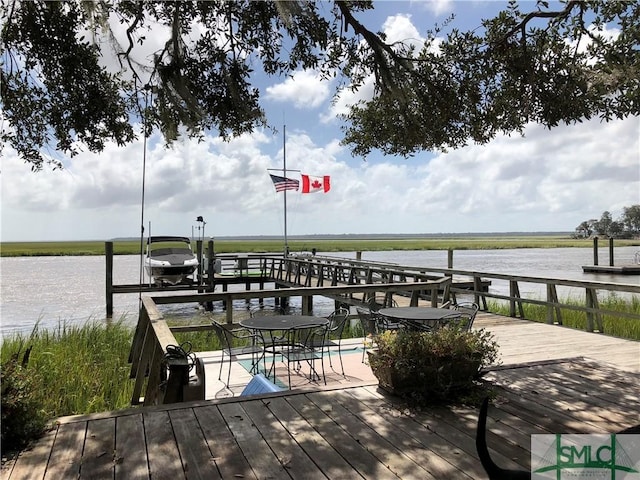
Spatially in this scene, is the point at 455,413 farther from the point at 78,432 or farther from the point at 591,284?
the point at 591,284

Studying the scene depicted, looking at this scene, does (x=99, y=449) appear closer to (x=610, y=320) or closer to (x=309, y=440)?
(x=309, y=440)

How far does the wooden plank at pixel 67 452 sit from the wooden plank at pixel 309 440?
110cm

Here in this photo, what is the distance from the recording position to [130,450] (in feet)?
8.56

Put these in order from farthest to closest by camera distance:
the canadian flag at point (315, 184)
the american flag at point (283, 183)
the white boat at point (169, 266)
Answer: the canadian flag at point (315, 184)
the american flag at point (283, 183)
the white boat at point (169, 266)

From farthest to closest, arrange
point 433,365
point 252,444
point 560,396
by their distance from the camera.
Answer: point 560,396, point 433,365, point 252,444

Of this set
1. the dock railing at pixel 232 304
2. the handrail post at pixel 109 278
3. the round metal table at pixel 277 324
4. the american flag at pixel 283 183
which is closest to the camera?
the dock railing at pixel 232 304

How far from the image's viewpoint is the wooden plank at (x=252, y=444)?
7.90ft

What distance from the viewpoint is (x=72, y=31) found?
13.1 ft

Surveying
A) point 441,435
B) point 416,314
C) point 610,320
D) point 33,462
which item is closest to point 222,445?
point 33,462

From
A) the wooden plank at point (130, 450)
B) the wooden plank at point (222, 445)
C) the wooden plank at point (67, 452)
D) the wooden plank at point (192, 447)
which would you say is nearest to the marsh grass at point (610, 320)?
the wooden plank at point (222, 445)

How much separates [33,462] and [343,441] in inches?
61.5

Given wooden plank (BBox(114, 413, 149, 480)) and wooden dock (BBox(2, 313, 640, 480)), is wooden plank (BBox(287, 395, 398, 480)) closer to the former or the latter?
wooden dock (BBox(2, 313, 640, 480))

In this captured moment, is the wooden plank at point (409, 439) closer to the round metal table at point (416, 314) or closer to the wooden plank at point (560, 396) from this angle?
the wooden plank at point (560, 396)

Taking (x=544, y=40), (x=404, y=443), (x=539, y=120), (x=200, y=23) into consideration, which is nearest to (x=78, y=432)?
(x=404, y=443)
